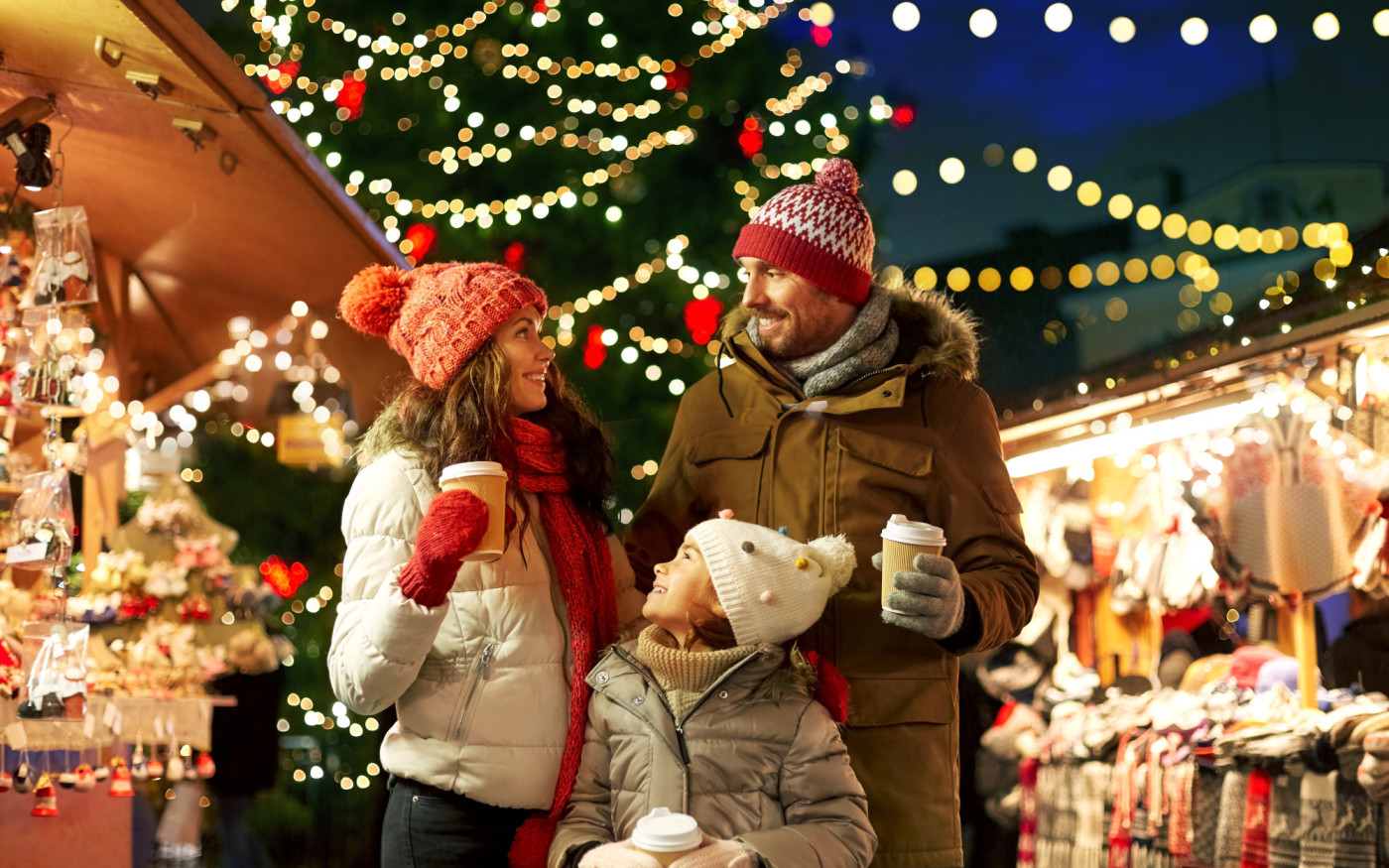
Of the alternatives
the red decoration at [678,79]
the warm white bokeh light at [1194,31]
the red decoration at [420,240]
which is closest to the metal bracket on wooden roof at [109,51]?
the red decoration at [420,240]

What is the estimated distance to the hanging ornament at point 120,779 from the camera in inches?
178

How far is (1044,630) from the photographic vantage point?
6094 millimetres

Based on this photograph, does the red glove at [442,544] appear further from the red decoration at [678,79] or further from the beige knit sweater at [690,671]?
the red decoration at [678,79]

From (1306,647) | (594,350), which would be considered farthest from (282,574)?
(1306,647)

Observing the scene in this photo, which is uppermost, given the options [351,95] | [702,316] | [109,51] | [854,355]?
[351,95]

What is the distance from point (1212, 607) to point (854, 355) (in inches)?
119

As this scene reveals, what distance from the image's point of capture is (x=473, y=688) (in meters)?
2.63

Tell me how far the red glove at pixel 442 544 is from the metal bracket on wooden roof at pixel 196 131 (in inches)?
82.8

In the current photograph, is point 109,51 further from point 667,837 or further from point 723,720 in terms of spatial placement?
point 667,837

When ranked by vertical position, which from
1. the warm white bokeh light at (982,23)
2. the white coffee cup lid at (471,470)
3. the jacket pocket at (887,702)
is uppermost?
the warm white bokeh light at (982,23)

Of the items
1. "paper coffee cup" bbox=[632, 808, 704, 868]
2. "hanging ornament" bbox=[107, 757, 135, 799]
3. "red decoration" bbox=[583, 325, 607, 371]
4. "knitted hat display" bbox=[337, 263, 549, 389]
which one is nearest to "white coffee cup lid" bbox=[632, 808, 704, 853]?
"paper coffee cup" bbox=[632, 808, 704, 868]

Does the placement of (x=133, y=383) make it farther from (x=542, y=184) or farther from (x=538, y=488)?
(x=538, y=488)

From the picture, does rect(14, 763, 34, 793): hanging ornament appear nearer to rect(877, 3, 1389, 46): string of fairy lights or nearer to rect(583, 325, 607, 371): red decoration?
rect(583, 325, 607, 371): red decoration

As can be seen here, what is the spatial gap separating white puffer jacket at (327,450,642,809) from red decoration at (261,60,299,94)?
Answer: 531cm
